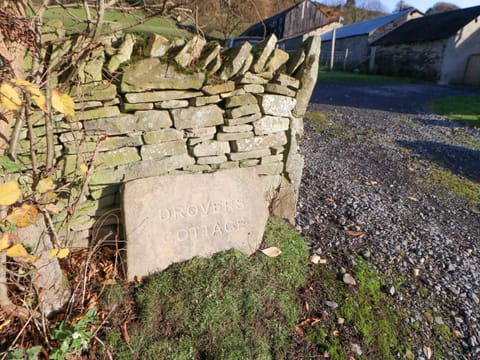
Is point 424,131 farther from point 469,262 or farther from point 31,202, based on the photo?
point 31,202

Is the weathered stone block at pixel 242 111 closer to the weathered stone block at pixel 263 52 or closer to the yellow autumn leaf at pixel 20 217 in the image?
the weathered stone block at pixel 263 52

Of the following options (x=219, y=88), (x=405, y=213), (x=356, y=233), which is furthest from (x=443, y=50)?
(x=219, y=88)

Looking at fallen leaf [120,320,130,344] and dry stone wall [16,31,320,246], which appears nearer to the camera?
fallen leaf [120,320,130,344]

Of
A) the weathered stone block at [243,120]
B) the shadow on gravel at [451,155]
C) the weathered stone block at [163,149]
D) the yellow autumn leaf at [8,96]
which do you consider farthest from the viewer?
the shadow on gravel at [451,155]

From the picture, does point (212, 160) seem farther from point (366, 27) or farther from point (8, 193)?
point (366, 27)

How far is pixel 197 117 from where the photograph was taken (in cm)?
259

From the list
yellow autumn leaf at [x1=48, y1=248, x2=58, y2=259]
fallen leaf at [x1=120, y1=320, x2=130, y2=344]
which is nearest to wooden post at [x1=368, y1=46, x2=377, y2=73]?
fallen leaf at [x1=120, y1=320, x2=130, y2=344]

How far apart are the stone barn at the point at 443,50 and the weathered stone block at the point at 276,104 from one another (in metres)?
19.9

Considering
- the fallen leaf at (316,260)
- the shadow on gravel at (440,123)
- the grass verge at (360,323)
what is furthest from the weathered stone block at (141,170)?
the shadow on gravel at (440,123)

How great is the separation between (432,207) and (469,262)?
124 centimetres

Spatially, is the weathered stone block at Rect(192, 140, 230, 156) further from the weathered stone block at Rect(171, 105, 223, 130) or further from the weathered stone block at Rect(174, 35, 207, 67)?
the weathered stone block at Rect(174, 35, 207, 67)

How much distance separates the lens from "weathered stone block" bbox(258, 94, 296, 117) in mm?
2801

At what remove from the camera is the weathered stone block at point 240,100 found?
2.67 metres

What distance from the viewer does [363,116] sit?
30.3ft
